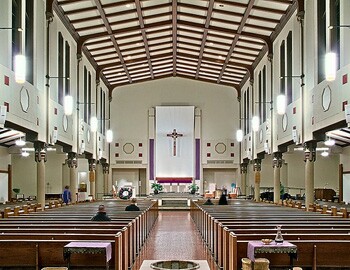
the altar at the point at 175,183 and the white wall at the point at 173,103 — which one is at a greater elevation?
the white wall at the point at 173,103

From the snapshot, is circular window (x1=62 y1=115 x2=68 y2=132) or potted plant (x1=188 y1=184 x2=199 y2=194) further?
potted plant (x1=188 y1=184 x2=199 y2=194)

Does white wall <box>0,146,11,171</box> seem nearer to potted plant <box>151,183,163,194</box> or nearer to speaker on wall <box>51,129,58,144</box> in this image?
speaker on wall <box>51,129,58,144</box>

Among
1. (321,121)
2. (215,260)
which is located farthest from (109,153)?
(215,260)

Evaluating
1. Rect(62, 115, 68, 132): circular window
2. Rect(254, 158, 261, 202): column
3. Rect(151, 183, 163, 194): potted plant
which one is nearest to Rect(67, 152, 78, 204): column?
Rect(62, 115, 68, 132): circular window

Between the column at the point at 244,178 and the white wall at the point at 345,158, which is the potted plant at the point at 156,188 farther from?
the white wall at the point at 345,158

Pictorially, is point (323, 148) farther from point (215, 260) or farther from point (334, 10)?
point (215, 260)

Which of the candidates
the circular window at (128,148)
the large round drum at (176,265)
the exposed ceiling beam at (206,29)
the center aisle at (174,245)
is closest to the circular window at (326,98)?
the center aisle at (174,245)

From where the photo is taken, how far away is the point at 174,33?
997 inches

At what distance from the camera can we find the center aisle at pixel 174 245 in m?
11.4

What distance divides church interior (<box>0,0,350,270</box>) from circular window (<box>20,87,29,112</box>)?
0.05 m

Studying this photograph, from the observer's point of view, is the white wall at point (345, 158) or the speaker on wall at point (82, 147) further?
the white wall at point (345, 158)

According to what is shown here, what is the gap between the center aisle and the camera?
11.4 meters

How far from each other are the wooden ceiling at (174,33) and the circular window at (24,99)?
3.78 meters

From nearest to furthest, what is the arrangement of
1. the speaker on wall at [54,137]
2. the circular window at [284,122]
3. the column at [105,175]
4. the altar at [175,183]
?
the speaker on wall at [54,137]
the circular window at [284,122]
the column at [105,175]
the altar at [175,183]
